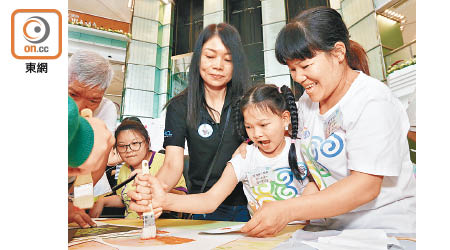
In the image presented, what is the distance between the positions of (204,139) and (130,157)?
1.51 feet

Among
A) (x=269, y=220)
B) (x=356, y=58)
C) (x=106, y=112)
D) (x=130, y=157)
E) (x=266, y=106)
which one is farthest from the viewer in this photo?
(x=130, y=157)

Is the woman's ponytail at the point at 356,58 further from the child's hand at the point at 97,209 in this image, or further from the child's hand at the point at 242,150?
the child's hand at the point at 97,209

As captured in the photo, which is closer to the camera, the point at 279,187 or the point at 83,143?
the point at 83,143

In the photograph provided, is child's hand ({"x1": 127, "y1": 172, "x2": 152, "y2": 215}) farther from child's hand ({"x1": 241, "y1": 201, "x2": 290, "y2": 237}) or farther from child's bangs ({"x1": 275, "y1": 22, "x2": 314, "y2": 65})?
child's bangs ({"x1": 275, "y1": 22, "x2": 314, "y2": 65})

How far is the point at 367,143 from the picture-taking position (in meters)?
0.39

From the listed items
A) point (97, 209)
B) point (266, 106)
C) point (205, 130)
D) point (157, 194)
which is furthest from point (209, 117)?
point (97, 209)

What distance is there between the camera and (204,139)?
2.38 feet

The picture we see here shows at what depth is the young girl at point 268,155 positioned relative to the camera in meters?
0.61

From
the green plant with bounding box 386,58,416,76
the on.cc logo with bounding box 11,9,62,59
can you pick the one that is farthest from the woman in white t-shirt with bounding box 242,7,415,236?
the on.cc logo with bounding box 11,9,62,59

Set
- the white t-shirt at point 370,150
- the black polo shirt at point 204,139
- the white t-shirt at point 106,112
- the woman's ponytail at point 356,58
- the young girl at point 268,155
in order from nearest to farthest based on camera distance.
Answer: the white t-shirt at point 370,150
the woman's ponytail at point 356,58
the young girl at point 268,155
the black polo shirt at point 204,139
the white t-shirt at point 106,112

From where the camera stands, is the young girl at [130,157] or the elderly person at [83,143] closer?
the elderly person at [83,143]

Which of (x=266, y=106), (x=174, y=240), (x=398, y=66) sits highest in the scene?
(x=398, y=66)

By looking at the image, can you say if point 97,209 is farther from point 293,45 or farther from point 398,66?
point 398,66

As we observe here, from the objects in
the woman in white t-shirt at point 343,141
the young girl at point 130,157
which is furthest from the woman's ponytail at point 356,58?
the young girl at point 130,157
